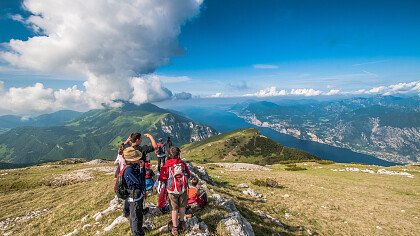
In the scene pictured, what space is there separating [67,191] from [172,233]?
21599 mm

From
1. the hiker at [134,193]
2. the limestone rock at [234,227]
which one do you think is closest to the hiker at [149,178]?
the hiker at [134,193]

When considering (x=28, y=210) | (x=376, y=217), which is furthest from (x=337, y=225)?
(x=28, y=210)

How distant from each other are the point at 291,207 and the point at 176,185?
15.4 meters

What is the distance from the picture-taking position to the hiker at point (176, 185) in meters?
11.1

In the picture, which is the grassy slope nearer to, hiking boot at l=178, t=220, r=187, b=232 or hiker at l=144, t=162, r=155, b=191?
hiking boot at l=178, t=220, r=187, b=232

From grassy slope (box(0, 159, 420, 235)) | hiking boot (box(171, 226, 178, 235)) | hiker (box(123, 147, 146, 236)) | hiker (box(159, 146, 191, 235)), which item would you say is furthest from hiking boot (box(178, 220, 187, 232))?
hiker (box(123, 147, 146, 236))

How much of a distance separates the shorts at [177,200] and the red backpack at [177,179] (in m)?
0.20

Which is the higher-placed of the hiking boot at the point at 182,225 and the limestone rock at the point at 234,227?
the hiking boot at the point at 182,225

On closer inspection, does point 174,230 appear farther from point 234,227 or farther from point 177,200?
point 234,227

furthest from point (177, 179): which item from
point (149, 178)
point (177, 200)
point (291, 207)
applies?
point (291, 207)

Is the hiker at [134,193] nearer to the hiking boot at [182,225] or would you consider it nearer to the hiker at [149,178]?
the hiking boot at [182,225]

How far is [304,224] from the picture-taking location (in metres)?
18.9

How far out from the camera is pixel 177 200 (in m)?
11.3

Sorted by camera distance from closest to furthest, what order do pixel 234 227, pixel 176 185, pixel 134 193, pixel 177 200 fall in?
pixel 134 193, pixel 176 185, pixel 177 200, pixel 234 227
